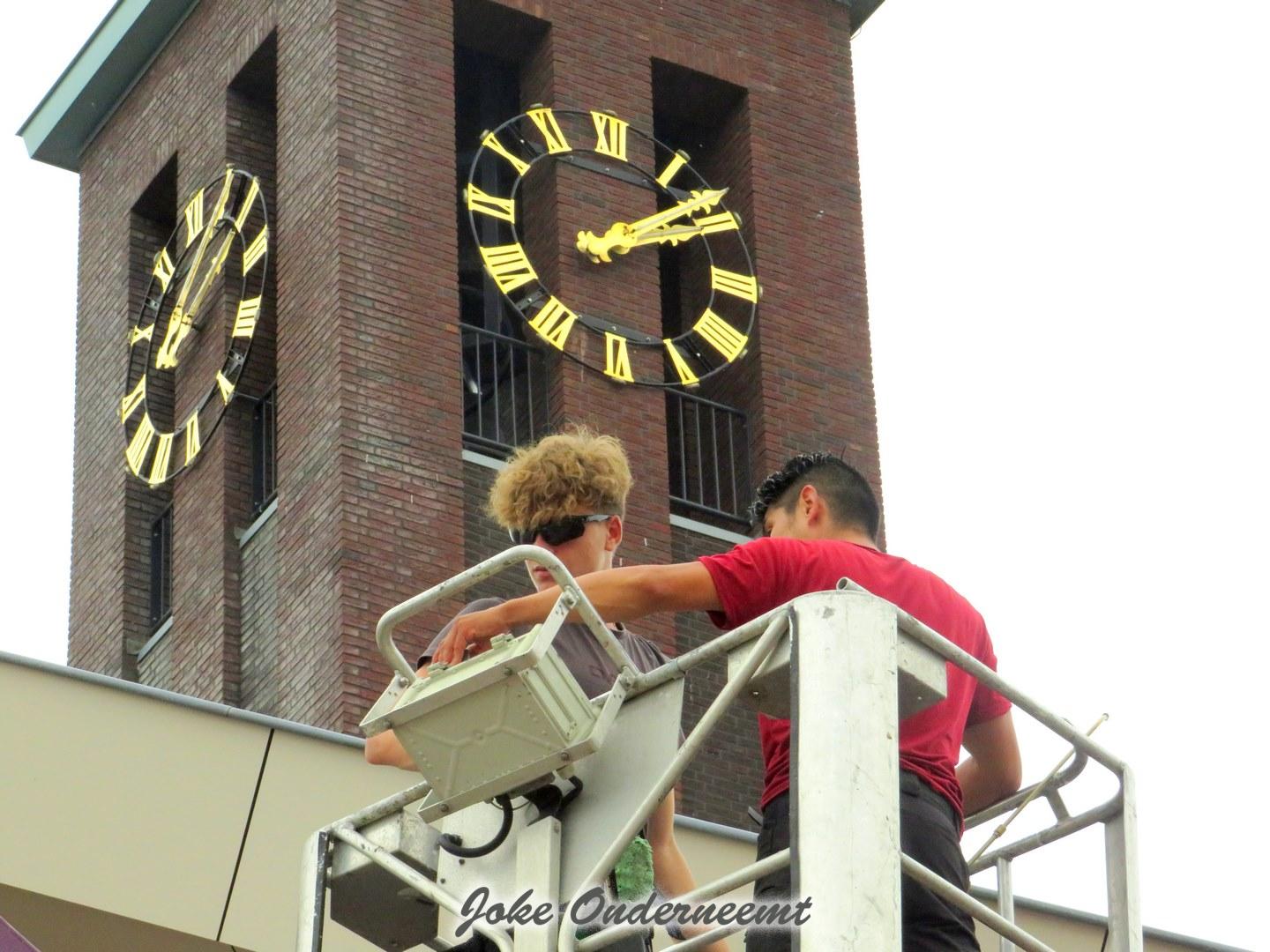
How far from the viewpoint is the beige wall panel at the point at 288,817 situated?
1187 cm

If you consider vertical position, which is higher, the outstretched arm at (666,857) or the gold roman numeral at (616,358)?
the gold roman numeral at (616,358)

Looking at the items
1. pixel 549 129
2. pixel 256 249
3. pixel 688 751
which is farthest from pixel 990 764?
pixel 256 249

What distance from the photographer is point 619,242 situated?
2125 centimetres

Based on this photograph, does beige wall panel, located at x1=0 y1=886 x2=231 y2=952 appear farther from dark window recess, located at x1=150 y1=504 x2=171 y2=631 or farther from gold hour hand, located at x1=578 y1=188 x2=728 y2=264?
dark window recess, located at x1=150 y1=504 x2=171 y2=631

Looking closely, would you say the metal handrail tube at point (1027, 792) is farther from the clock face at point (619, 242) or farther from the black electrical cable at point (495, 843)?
the clock face at point (619, 242)

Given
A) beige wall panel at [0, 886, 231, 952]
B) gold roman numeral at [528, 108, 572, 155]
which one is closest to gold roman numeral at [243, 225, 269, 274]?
gold roman numeral at [528, 108, 572, 155]

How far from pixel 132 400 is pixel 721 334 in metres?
4.48

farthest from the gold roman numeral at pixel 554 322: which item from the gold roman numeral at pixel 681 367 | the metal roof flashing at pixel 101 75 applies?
the metal roof flashing at pixel 101 75

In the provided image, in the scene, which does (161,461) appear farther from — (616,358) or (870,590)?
(870,590)

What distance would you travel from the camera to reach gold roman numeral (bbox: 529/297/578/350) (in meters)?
20.6

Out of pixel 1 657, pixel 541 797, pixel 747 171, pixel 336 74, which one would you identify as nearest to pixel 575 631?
pixel 541 797

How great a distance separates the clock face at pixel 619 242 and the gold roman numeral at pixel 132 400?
3123 millimetres

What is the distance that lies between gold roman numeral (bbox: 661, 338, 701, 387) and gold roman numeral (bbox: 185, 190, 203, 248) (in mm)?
3618

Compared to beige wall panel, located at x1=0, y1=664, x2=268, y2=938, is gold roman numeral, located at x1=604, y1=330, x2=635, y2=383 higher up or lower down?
higher up
